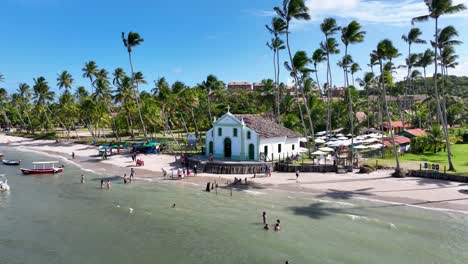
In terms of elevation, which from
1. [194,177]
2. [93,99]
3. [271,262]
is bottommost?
[271,262]

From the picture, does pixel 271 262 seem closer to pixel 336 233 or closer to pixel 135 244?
pixel 336 233

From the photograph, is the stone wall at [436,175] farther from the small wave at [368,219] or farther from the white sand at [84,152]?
the white sand at [84,152]

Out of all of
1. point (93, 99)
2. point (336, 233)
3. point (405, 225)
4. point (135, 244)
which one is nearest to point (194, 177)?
point (135, 244)

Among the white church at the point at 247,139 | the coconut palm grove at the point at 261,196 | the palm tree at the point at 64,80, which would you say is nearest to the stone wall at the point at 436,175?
the coconut palm grove at the point at 261,196

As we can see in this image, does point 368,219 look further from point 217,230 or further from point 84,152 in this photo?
point 84,152

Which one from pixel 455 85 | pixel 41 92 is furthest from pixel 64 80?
pixel 455 85

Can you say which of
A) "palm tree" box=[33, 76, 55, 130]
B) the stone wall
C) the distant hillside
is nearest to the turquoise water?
the stone wall

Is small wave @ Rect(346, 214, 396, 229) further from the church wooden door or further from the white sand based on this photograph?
the white sand
